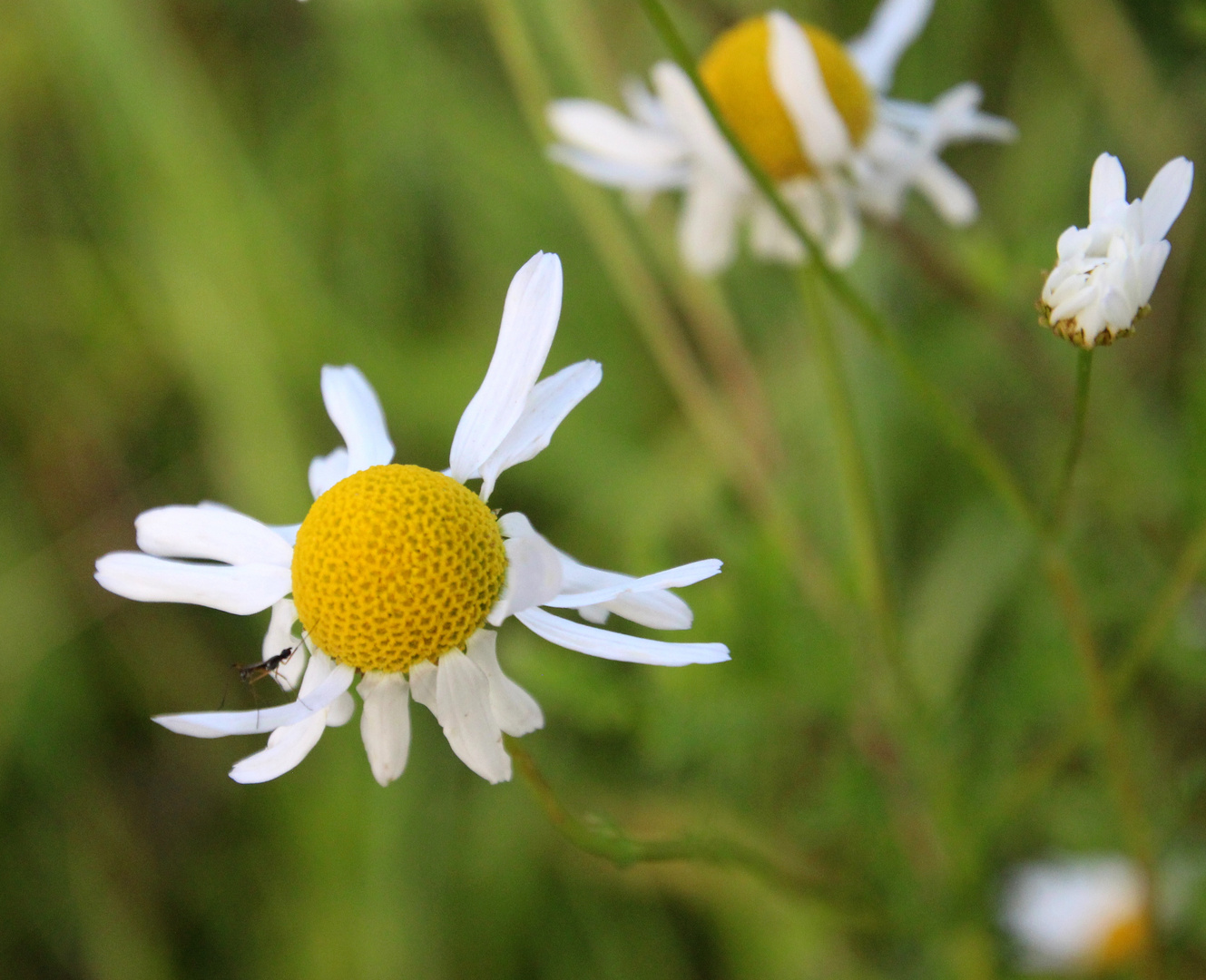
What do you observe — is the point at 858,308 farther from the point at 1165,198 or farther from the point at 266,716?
the point at 266,716

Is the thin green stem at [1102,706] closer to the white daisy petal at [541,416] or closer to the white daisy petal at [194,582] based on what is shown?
the white daisy petal at [541,416]

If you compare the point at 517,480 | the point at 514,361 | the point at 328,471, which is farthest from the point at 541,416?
the point at 517,480

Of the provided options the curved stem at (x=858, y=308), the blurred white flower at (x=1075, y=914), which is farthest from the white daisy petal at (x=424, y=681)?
the blurred white flower at (x=1075, y=914)

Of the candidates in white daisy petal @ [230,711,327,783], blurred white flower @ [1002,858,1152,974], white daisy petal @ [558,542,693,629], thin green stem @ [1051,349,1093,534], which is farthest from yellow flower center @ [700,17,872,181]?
blurred white flower @ [1002,858,1152,974]

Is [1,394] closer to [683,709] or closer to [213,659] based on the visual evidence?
[213,659]

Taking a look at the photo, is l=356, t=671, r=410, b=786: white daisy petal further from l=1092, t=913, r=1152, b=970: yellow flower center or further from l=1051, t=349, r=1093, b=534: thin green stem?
l=1092, t=913, r=1152, b=970: yellow flower center

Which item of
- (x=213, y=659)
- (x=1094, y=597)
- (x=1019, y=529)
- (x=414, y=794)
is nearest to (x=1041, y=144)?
(x=1019, y=529)
